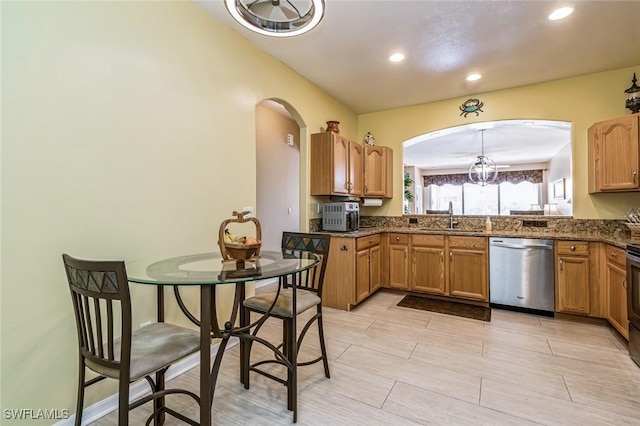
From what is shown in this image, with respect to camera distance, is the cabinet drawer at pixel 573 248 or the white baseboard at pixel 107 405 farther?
the cabinet drawer at pixel 573 248

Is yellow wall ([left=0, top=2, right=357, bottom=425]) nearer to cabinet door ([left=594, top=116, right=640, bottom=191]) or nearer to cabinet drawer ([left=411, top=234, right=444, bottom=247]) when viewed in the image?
cabinet drawer ([left=411, top=234, right=444, bottom=247])

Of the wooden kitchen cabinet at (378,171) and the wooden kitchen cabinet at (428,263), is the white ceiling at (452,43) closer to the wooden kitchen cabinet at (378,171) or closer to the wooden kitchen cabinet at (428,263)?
the wooden kitchen cabinet at (378,171)

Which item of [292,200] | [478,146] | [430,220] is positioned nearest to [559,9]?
[430,220]

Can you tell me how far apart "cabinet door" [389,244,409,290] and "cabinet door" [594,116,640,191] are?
220 centimetres

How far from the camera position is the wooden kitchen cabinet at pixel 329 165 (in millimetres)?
3682

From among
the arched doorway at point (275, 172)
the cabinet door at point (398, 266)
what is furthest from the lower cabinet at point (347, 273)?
the arched doorway at point (275, 172)

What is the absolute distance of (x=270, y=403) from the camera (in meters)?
1.85

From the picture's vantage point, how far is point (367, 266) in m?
3.76

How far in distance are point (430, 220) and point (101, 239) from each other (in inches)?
155

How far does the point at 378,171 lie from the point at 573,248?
2436 millimetres

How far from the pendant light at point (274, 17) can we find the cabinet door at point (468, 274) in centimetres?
307

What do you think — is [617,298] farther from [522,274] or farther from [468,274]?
[468,274]

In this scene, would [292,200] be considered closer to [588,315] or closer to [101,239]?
[101,239]

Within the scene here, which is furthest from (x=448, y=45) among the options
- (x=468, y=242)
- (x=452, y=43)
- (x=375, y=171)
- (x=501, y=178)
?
(x=501, y=178)
